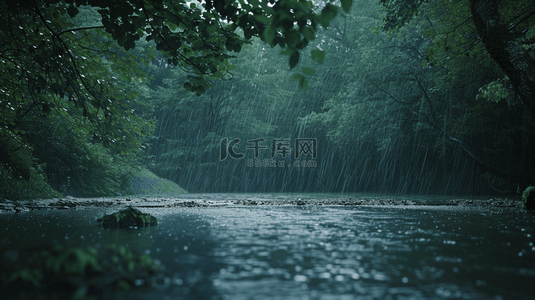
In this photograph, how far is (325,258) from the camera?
2.82m

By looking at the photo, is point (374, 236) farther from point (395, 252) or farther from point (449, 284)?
point (449, 284)

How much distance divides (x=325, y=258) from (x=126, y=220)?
295cm

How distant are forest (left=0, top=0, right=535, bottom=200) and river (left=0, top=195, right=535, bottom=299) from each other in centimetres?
130

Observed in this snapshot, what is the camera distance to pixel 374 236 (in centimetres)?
397

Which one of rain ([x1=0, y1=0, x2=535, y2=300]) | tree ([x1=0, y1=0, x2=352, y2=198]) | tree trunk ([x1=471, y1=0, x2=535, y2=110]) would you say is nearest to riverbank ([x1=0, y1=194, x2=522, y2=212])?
rain ([x1=0, y1=0, x2=535, y2=300])

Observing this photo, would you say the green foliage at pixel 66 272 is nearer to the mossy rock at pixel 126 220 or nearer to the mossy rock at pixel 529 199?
the mossy rock at pixel 126 220

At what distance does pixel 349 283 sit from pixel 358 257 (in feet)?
2.51

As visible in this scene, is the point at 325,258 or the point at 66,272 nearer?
the point at 66,272

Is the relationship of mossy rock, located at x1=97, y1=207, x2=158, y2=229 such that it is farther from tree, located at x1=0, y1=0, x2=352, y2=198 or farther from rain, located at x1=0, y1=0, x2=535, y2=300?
tree, located at x1=0, y1=0, x2=352, y2=198

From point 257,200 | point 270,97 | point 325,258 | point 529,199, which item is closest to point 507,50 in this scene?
point 529,199

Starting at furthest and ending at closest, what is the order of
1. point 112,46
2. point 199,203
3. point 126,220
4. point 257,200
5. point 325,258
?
1. point 257,200
2. point 199,203
3. point 112,46
4. point 126,220
5. point 325,258

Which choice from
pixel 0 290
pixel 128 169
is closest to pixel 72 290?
pixel 0 290

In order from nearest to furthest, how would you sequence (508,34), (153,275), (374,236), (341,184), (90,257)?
(90,257) < (153,275) < (374,236) < (508,34) < (341,184)

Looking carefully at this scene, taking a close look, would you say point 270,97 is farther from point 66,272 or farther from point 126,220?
point 66,272
